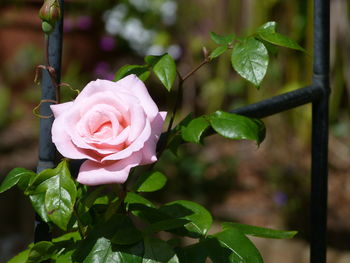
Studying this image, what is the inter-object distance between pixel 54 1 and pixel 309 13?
2.78 meters

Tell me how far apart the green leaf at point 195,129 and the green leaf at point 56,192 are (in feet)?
0.49

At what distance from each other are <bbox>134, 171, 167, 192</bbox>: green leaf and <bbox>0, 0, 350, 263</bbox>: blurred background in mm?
2043

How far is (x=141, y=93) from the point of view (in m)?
0.79

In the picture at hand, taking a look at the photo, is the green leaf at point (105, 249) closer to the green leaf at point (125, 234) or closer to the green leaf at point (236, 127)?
the green leaf at point (125, 234)

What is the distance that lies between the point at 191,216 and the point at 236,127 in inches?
4.6

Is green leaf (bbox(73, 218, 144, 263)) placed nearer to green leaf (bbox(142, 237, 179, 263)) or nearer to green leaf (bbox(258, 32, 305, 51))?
green leaf (bbox(142, 237, 179, 263))

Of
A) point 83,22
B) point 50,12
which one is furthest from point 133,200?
point 83,22

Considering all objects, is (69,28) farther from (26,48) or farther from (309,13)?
(309,13)

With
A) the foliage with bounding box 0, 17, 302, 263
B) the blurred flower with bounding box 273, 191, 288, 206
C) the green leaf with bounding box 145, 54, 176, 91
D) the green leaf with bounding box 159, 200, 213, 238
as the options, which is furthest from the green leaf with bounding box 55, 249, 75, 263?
the blurred flower with bounding box 273, 191, 288, 206

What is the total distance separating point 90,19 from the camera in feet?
14.4

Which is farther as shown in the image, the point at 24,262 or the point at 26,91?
Answer: the point at 26,91

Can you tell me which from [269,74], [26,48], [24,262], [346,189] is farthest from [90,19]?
[24,262]

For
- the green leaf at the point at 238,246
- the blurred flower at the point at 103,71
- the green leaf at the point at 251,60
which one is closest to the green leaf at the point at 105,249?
the green leaf at the point at 238,246

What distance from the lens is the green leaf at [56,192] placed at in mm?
757
